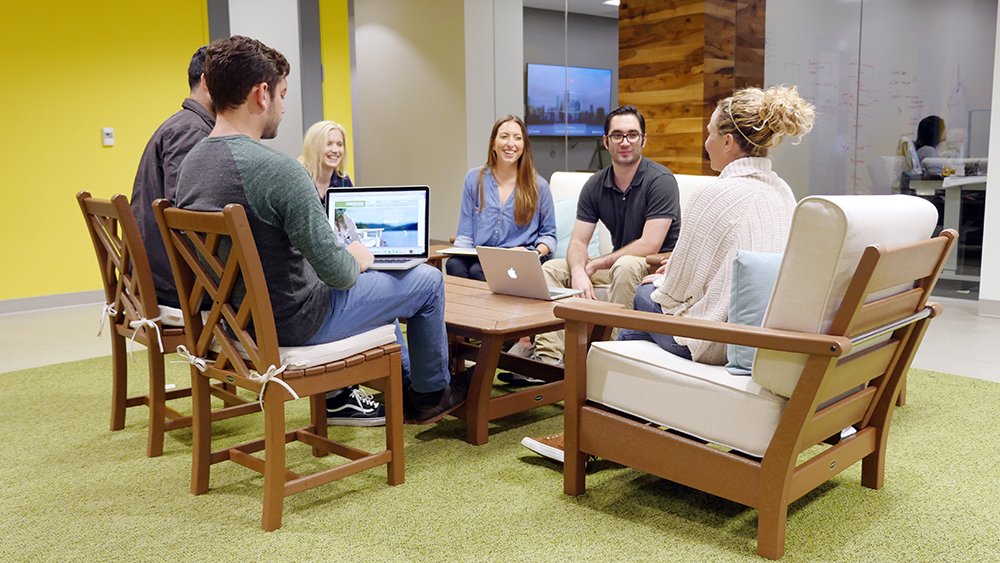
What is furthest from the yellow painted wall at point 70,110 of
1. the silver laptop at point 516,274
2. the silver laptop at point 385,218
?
the silver laptop at point 516,274

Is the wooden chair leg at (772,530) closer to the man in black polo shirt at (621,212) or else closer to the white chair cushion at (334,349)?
the white chair cushion at (334,349)

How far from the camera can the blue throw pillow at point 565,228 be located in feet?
14.1

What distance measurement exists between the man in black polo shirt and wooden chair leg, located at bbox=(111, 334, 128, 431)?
1.69 meters

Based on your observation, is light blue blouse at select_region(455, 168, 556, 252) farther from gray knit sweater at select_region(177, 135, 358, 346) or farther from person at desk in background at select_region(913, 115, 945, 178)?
person at desk in background at select_region(913, 115, 945, 178)

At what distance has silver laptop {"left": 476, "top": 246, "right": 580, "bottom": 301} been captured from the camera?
319cm

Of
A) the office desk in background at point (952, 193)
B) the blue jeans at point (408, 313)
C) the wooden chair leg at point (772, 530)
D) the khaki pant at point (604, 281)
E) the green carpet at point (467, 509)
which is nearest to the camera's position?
the wooden chair leg at point (772, 530)

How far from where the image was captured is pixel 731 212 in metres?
2.42

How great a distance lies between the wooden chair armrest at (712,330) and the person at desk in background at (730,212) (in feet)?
0.63

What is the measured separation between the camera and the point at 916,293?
228cm

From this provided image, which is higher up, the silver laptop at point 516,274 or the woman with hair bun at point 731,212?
the woman with hair bun at point 731,212

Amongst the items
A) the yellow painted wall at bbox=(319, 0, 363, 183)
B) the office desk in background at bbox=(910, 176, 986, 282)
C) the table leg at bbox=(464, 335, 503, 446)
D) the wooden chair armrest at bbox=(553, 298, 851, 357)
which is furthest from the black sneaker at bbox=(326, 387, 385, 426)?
the office desk in background at bbox=(910, 176, 986, 282)

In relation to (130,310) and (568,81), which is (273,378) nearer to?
(130,310)

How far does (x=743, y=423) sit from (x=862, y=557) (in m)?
0.43

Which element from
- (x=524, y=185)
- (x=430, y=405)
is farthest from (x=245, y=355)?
(x=524, y=185)
